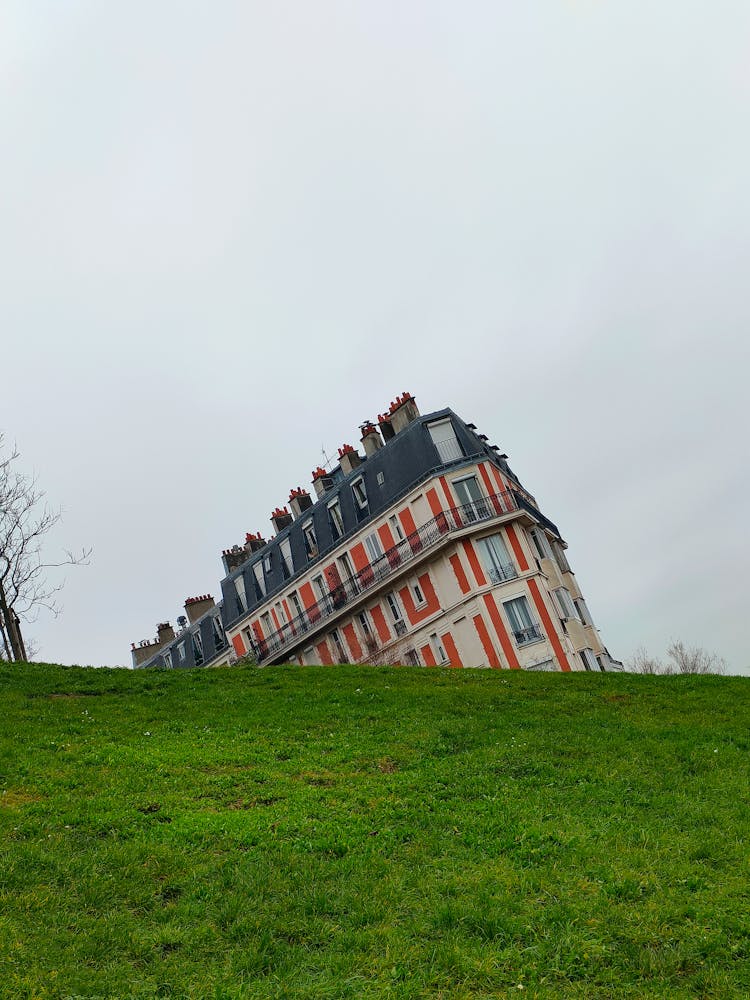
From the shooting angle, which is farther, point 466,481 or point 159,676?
point 466,481

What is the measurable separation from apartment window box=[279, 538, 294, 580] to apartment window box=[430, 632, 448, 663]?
13.3 metres

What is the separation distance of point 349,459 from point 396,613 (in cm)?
1160

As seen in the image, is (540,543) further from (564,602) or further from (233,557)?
(233,557)

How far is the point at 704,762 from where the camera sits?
48.2 feet

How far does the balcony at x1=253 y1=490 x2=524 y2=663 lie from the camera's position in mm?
43250

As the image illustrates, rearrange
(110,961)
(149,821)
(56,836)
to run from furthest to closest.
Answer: (149,821)
(56,836)
(110,961)

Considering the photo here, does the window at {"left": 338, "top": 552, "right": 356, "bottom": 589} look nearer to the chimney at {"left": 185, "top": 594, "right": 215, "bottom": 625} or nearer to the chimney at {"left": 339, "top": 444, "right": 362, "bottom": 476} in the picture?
the chimney at {"left": 339, "top": 444, "right": 362, "bottom": 476}

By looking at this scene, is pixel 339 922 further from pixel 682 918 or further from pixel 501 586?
pixel 501 586

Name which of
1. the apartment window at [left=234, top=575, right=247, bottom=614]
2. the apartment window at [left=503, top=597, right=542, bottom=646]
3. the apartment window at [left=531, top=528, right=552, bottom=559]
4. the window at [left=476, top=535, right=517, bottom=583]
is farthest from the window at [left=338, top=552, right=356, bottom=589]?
the apartment window at [left=234, top=575, right=247, bottom=614]

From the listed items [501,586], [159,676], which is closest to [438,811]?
[159,676]

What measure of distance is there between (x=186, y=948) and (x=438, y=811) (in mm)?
4842

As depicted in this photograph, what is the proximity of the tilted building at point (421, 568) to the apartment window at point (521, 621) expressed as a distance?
6 cm

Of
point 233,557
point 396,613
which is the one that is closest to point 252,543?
point 233,557

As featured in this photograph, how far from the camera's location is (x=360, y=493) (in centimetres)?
4991
